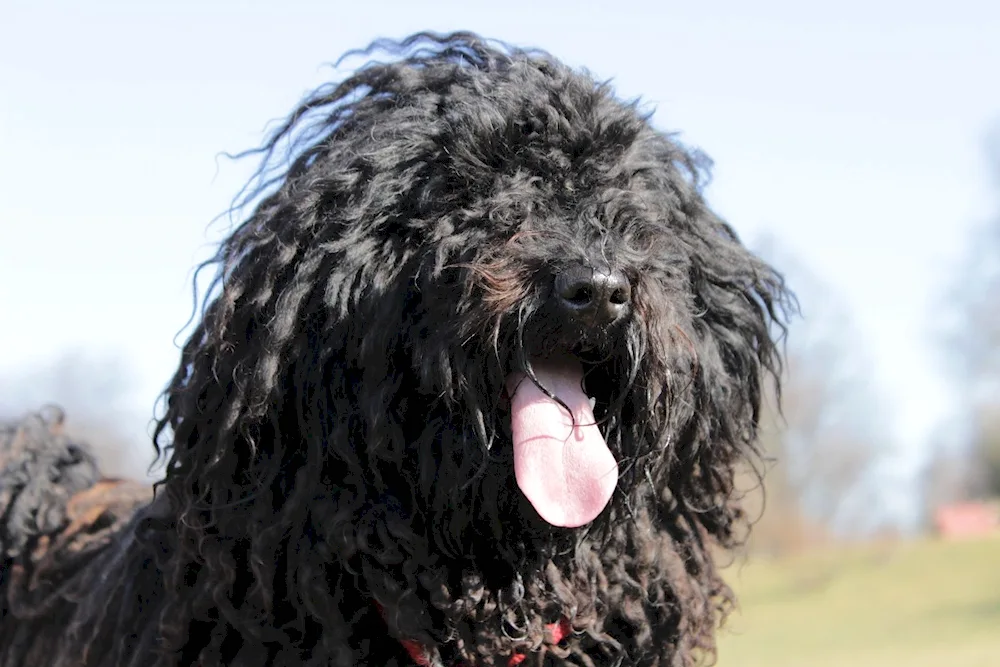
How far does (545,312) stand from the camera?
116 inches

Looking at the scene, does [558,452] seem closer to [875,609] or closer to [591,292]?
[591,292]

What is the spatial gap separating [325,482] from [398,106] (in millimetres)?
1102

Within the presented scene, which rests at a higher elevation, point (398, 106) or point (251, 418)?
point (398, 106)

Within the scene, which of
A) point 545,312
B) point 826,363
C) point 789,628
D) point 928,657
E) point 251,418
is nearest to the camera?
point 545,312

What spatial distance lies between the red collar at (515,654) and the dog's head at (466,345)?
16cm

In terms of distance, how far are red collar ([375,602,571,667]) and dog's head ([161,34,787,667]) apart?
0.16 meters

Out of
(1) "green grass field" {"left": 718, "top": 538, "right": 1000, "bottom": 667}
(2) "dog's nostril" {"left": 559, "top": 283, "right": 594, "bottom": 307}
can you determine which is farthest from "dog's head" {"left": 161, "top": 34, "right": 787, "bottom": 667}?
(1) "green grass field" {"left": 718, "top": 538, "right": 1000, "bottom": 667}

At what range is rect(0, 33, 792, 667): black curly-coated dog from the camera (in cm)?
303

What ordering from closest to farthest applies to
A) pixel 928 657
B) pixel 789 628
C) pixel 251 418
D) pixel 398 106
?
pixel 251 418
pixel 398 106
pixel 928 657
pixel 789 628

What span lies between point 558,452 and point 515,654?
57cm

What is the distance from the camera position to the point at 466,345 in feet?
9.95

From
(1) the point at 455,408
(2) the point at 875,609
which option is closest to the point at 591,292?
(1) the point at 455,408

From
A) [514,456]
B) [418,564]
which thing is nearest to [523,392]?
[514,456]

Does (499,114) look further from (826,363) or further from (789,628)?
(826,363)
